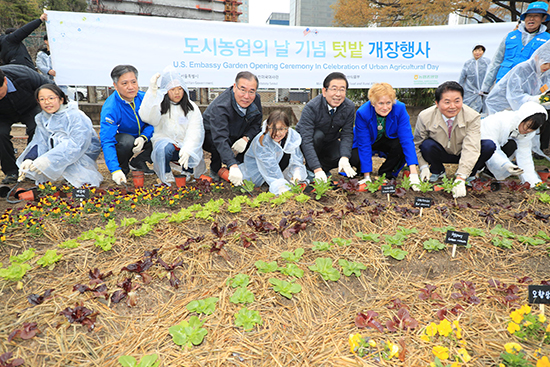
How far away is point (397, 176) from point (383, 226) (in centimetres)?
172

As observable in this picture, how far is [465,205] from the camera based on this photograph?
2957mm

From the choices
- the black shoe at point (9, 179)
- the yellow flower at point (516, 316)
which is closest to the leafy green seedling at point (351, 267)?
the yellow flower at point (516, 316)

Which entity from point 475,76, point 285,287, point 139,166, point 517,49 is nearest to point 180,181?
point 139,166

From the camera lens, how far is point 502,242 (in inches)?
91.1

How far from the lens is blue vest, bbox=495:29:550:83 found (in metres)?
4.50

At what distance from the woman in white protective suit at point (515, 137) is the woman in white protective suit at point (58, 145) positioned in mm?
4819

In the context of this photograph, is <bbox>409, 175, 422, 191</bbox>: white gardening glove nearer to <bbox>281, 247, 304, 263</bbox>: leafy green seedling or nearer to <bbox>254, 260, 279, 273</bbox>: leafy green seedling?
<bbox>281, 247, 304, 263</bbox>: leafy green seedling

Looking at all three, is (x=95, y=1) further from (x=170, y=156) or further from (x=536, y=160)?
(x=536, y=160)

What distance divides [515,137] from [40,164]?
5.52m

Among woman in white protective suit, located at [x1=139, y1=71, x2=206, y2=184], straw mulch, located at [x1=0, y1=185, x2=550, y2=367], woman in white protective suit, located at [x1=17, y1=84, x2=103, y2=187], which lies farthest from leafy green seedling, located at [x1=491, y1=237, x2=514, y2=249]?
woman in white protective suit, located at [x1=17, y1=84, x2=103, y2=187]

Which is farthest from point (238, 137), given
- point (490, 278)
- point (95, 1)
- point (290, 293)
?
point (95, 1)

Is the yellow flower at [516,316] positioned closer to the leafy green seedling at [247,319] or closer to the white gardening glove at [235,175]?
the leafy green seedling at [247,319]

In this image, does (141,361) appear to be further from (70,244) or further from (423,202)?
(423,202)

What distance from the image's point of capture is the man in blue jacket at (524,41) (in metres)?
4.38
